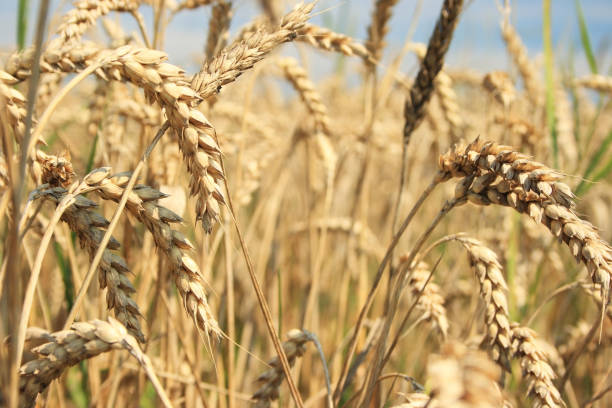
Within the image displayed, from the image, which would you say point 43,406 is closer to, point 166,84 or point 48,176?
point 48,176

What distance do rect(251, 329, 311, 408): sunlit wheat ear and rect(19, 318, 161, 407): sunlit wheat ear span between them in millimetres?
321

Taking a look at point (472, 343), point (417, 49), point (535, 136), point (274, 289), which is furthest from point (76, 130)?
point (472, 343)

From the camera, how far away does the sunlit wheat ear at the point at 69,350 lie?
64 centimetres

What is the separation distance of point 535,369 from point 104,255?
671 millimetres

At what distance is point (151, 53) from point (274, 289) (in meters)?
1.39

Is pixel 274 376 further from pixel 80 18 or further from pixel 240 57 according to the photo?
pixel 80 18

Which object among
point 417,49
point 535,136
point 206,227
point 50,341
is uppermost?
point 417,49

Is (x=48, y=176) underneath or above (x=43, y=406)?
above

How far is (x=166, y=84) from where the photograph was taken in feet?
2.08

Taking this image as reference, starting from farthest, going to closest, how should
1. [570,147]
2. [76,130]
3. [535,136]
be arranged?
[76,130] → [570,147] → [535,136]

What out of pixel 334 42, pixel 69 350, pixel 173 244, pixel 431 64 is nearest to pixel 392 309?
pixel 173 244

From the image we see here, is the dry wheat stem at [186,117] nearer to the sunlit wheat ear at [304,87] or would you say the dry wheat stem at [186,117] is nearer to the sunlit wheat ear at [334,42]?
the sunlit wheat ear at [334,42]

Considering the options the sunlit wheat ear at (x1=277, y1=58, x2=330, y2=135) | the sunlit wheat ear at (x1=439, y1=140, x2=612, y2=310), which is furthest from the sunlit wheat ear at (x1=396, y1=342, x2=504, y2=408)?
the sunlit wheat ear at (x1=277, y1=58, x2=330, y2=135)

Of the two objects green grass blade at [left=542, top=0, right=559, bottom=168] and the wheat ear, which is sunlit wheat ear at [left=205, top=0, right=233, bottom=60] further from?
green grass blade at [left=542, top=0, right=559, bottom=168]
